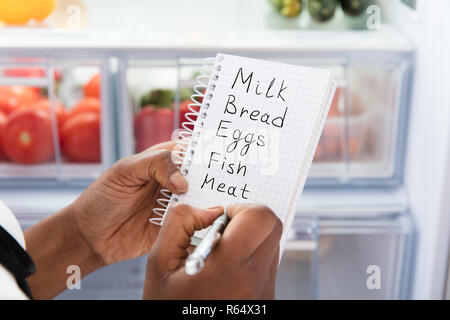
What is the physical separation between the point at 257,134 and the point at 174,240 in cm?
18

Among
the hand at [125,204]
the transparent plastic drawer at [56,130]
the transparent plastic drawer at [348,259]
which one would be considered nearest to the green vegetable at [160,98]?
the transparent plastic drawer at [56,130]

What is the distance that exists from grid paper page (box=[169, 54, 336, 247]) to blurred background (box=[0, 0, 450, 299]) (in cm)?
59

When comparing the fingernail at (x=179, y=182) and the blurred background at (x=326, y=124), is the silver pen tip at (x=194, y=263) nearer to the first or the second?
the fingernail at (x=179, y=182)

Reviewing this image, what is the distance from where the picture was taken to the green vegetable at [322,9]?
1.39 meters

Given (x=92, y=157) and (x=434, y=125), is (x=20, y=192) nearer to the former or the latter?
(x=92, y=157)

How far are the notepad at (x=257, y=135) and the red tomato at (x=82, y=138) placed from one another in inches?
27.9

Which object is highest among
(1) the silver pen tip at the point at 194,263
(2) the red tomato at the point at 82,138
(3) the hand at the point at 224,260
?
(1) the silver pen tip at the point at 194,263

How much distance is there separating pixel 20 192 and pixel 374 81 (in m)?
0.95

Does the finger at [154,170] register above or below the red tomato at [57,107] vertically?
above

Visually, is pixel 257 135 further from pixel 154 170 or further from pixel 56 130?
pixel 56 130

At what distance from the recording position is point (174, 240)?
530 mm

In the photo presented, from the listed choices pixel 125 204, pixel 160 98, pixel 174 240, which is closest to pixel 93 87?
pixel 160 98
